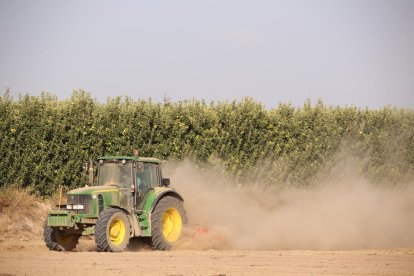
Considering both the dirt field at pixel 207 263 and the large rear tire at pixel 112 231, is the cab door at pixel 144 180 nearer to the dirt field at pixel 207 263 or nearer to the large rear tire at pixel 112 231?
the large rear tire at pixel 112 231

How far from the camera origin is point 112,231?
18344 mm

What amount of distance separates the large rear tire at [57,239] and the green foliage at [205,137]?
5.58 meters

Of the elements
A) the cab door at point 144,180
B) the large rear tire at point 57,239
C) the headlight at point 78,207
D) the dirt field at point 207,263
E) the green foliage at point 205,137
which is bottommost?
the dirt field at point 207,263

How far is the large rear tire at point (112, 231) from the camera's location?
17.7 meters

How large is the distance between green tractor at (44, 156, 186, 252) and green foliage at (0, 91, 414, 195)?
5.09m

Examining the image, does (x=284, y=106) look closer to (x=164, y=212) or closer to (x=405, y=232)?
(x=405, y=232)

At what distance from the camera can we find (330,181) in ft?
95.9

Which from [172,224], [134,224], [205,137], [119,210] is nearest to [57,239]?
[119,210]

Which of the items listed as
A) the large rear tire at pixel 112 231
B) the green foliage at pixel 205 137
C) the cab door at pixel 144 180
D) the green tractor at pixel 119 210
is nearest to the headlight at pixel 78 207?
the green tractor at pixel 119 210

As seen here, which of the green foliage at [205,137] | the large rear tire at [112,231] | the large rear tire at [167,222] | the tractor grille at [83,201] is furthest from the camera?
the green foliage at [205,137]

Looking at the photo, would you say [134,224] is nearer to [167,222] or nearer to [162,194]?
[162,194]

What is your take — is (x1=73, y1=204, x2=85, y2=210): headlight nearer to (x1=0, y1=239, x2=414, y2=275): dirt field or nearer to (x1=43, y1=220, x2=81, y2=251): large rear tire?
(x1=43, y1=220, x2=81, y2=251): large rear tire

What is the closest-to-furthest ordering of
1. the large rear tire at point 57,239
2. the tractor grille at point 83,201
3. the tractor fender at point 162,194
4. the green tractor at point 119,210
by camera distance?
the green tractor at point 119,210 → the tractor grille at point 83,201 → the large rear tire at point 57,239 → the tractor fender at point 162,194

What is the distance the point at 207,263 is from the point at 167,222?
4.84m
